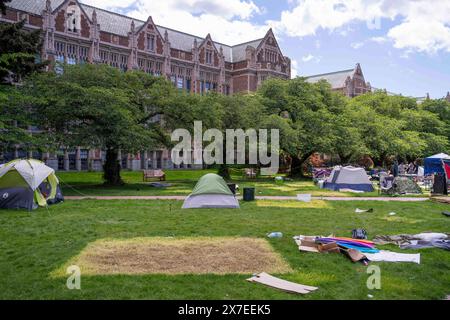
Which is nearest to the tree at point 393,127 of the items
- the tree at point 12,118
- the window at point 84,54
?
the tree at point 12,118

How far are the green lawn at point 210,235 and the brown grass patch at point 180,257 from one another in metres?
0.37

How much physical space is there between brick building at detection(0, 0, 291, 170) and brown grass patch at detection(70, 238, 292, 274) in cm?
2910

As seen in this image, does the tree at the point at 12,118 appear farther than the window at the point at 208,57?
No

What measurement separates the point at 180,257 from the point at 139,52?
51304 millimetres

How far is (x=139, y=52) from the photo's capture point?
185 feet

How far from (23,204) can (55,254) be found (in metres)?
8.51

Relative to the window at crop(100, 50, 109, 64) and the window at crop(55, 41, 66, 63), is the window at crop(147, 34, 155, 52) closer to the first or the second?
the window at crop(100, 50, 109, 64)

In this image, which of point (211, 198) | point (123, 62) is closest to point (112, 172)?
point (211, 198)

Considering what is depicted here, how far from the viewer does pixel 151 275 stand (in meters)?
7.71

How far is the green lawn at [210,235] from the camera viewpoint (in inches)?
271

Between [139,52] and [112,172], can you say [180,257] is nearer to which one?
[112,172]

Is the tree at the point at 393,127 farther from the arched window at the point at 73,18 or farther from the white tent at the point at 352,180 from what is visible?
the arched window at the point at 73,18

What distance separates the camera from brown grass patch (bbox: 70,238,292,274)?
26.7ft
